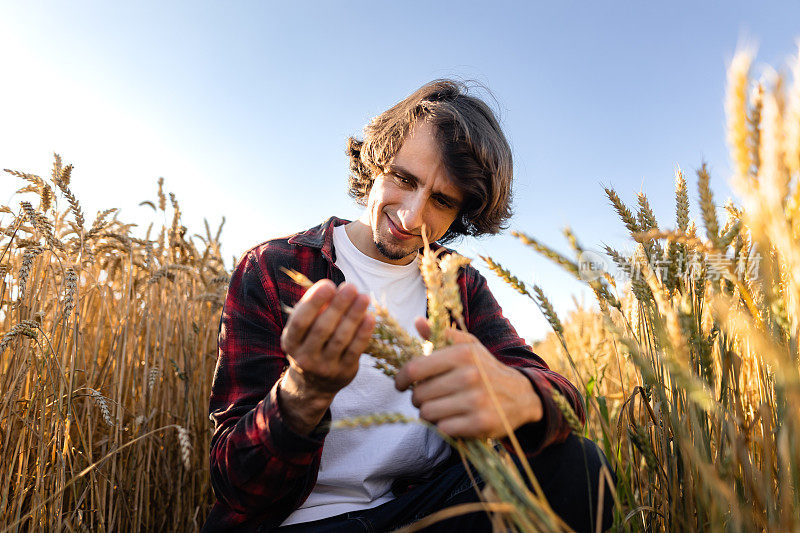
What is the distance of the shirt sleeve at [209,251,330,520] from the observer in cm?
98

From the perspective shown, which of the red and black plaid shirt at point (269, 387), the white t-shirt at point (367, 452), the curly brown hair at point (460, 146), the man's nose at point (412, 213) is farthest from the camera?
the curly brown hair at point (460, 146)

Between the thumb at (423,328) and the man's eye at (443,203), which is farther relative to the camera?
the man's eye at (443,203)

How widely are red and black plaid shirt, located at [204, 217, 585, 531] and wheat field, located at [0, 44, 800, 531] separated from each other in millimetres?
206

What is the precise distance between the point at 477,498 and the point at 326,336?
0.86 m

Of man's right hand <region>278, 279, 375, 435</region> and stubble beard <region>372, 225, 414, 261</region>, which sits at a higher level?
stubble beard <region>372, 225, 414, 261</region>

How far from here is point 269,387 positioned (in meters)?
1.39

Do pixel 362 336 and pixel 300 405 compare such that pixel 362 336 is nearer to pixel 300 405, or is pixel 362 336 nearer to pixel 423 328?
pixel 423 328

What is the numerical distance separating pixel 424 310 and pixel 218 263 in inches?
78.5

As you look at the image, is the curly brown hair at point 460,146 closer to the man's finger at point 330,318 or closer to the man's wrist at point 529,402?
the man's wrist at point 529,402

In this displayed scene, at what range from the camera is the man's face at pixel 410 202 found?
1816 millimetres

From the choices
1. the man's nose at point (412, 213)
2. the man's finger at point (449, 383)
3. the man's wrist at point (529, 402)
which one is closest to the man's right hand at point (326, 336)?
the man's finger at point (449, 383)

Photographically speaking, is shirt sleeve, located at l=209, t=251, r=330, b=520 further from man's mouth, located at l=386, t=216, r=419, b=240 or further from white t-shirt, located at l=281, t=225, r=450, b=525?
man's mouth, located at l=386, t=216, r=419, b=240

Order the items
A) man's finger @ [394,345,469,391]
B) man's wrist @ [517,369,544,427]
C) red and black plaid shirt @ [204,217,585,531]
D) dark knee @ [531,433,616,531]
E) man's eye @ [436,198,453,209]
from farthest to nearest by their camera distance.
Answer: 1. man's eye @ [436,198,453,209]
2. dark knee @ [531,433,616,531]
3. red and black plaid shirt @ [204,217,585,531]
4. man's wrist @ [517,369,544,427]
5. man's finger @ [394,345,469,391]

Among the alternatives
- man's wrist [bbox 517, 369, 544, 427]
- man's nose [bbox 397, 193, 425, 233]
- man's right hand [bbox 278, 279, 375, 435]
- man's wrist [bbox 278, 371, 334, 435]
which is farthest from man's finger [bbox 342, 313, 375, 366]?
man's nose [bbox 397, 193, 425, 233]
